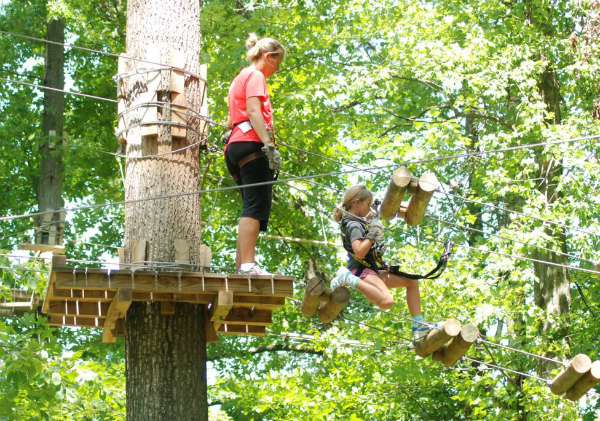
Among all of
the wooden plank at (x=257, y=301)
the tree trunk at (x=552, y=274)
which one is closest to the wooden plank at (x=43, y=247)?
the wooden plank at (x=257, y=301)

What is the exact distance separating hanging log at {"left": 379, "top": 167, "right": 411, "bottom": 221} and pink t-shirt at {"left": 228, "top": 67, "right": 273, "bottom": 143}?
0.82 metres

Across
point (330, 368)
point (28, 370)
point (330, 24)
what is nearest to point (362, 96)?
point (330, 24)

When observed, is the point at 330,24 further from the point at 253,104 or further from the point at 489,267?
the point at 253,104

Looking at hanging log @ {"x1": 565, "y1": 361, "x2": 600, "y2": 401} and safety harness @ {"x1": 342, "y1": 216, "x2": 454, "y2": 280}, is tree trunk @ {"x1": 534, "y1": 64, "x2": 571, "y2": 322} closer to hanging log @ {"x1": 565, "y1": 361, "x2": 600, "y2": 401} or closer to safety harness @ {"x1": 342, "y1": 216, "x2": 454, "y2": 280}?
hanging log @ {"x1": 565, "y1": 361, "x2": 600, "y2": 401}

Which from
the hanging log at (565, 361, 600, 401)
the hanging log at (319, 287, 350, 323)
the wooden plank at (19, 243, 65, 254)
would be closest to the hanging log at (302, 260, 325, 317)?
the hanging log at (319, 287, 350, 323)

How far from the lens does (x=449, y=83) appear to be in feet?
42.5

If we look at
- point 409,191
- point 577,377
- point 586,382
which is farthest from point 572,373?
point 409,191

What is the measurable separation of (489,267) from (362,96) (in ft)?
9.42

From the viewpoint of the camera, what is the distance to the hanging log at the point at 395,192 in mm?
6641

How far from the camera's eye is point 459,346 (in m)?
7.00

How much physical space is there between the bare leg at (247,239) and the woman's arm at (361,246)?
63 centimetres

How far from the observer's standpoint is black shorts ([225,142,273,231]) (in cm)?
636

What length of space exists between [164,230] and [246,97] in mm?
874

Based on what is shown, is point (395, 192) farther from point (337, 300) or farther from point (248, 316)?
point (248, 316)
